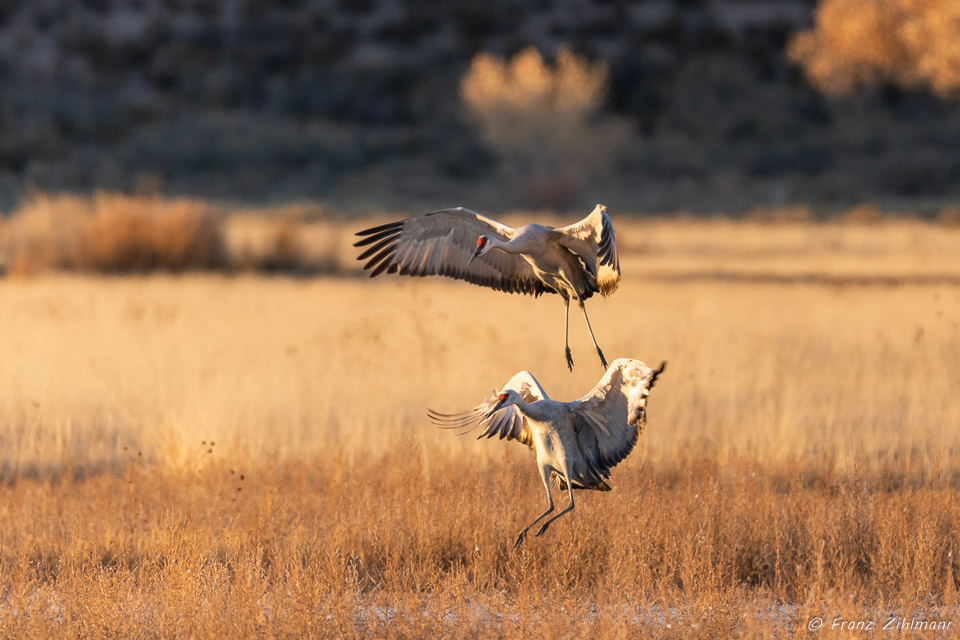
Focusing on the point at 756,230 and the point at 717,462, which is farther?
the point at 756,230

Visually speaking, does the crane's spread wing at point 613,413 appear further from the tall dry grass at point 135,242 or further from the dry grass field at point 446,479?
the tall dry grass at point 135,242

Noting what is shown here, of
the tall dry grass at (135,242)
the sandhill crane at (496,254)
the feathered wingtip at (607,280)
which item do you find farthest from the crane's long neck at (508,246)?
the tall dry grass at (135,242)

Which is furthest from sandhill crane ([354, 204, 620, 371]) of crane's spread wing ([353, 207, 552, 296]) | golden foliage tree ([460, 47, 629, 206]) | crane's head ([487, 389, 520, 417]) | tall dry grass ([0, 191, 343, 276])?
golden foliage tree ([460, 47, 629, 206])

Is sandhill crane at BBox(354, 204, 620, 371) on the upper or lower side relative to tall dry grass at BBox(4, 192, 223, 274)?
lower

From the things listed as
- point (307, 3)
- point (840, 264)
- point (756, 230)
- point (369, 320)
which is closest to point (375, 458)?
point (369, 320)

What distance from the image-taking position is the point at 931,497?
23.7 ft

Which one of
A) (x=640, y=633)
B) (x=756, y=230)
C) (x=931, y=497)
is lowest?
(x=640, y=633)

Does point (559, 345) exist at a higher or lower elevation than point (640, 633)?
higher

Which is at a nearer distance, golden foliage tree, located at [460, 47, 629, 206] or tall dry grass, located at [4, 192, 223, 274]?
tall dry grass, located at [4, 192, 223, 274]

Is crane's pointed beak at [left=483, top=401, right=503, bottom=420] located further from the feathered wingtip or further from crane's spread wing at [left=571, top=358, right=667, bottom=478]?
the feathered wingtip

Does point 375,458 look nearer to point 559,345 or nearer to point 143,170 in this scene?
point 559,345

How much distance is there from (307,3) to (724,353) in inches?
2366

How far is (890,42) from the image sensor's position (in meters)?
32.5

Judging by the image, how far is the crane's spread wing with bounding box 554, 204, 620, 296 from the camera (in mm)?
5234
